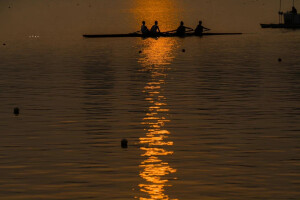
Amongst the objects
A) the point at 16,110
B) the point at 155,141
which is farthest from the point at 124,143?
→ the point at 16,110

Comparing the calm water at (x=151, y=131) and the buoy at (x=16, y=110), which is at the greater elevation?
the buoy at (x=16, y=110)

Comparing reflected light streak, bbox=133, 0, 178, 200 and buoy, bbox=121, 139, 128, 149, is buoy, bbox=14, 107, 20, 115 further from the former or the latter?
buoy, bbox=121, 139, 128, 149

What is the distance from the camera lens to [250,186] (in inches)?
741

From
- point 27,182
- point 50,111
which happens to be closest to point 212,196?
point 27,182

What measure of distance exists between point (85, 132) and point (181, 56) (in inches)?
1470

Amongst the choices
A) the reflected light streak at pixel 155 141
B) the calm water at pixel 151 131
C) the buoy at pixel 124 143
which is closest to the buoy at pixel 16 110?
the calm water at pixel 151 131

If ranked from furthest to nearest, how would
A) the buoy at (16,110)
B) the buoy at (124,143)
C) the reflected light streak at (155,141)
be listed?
the buoy at (16,110) → the buoy at (124,143) → the reflected light streak at (155,141)

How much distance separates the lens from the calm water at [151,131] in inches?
749

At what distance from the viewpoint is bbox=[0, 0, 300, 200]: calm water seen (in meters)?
19.0

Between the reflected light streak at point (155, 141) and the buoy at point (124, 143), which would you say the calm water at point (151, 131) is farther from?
the buoy at point (124, 143)

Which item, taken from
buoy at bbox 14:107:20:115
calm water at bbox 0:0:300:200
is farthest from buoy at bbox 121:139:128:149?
buoy at bbox 14:107:20:115

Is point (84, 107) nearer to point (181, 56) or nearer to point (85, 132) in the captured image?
point (85, 132)

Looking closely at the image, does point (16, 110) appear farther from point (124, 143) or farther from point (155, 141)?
point (124, 143)

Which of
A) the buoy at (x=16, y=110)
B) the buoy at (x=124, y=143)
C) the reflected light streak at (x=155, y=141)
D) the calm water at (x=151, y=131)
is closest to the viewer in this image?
the reflected light streak at (x=155, y=141)
